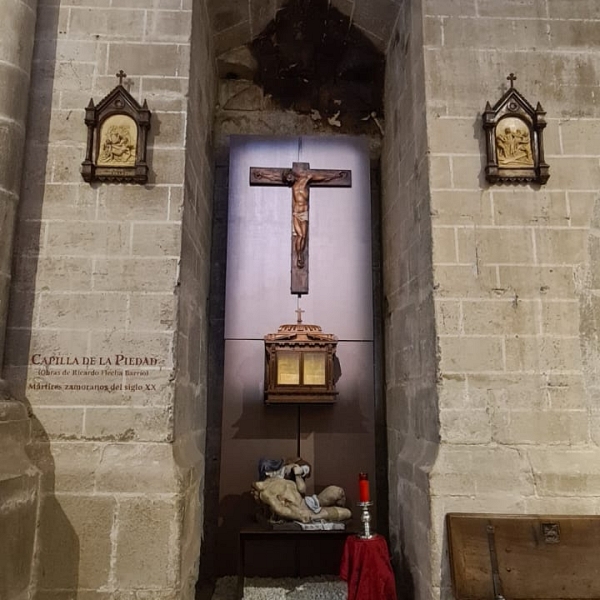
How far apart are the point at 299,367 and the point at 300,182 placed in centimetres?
135

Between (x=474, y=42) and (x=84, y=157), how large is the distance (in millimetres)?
2272

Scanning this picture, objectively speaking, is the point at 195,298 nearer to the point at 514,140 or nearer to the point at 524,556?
the point at 514,140

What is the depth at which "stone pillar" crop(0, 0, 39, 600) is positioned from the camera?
2.58m

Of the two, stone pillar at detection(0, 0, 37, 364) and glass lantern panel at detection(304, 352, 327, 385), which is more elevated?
stone pillar at detection(0, 0, 37, 364)

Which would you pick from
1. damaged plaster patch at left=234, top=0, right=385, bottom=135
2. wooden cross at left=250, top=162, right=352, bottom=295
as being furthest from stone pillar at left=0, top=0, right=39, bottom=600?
damaged plaster patch at left=234, top=0, right=385, bottom=135

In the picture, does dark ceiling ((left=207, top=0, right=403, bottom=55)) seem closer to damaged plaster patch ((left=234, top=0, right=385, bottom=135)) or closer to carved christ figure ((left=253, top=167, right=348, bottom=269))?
damaged plaster patch ((left=234, top=0, right=385, bottom=135))

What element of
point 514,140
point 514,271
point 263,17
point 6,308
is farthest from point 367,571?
point 263,17

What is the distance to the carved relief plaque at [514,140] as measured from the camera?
3.23 meters

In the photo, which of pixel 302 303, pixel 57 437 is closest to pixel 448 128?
pixel 302 303

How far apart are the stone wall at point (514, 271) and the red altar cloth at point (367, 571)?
0.27 meters

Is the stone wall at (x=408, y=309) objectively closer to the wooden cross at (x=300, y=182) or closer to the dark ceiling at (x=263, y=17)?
the dark ceiling at (x=263, y=17)

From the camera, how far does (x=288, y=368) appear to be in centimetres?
386

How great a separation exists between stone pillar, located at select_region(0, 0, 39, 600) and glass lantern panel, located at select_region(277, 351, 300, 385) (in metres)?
1.53

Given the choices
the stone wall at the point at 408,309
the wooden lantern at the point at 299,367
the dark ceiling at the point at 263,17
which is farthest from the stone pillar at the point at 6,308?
the stone wall at the point at 408,309
